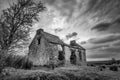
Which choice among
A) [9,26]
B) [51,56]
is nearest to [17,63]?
[9,26]

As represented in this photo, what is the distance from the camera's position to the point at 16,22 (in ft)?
28.7

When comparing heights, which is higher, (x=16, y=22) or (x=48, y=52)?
(x=16, y=22)

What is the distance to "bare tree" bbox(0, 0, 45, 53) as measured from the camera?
312 inches

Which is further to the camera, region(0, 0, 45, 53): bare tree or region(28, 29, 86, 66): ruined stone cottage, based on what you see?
region(28, 29, 86, 66): ruined stone cottage

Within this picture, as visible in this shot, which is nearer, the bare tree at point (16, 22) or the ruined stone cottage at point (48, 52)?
the bare tree at point (16, 22)

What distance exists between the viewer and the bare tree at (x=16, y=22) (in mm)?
7930

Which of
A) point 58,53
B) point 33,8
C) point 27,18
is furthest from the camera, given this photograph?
point 58,53

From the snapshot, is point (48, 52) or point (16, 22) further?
point (48, 52)

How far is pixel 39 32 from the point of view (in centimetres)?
2114

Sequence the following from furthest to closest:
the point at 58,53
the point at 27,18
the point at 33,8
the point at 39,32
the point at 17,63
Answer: the point at 39,32
the point at 58,53
the point at 33,8
the point at 27,18
the point at 17,63

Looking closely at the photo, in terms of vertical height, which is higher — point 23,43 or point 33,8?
point 33,8

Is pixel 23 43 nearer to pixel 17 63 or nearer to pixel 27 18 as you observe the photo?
pixel 17 63

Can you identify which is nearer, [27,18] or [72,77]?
[72,77]

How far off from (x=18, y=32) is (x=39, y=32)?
12616 millimetres
